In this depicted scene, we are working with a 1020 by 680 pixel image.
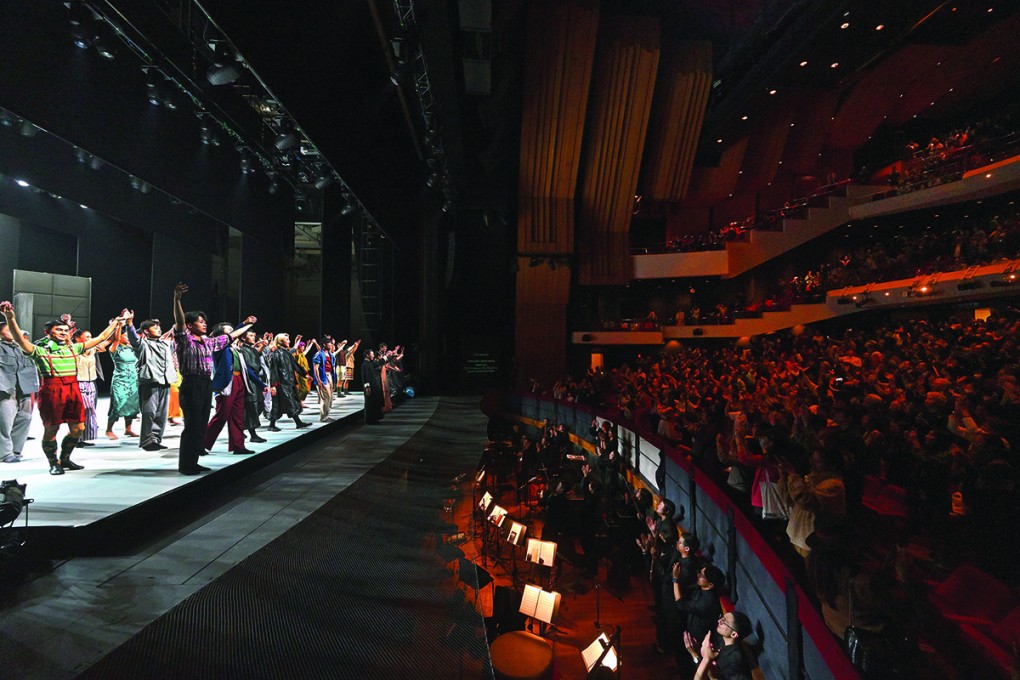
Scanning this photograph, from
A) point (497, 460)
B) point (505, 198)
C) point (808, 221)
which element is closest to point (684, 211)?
point (808, 221)

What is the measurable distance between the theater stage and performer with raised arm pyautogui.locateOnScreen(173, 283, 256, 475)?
0.23 m

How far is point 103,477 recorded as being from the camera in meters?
4.97

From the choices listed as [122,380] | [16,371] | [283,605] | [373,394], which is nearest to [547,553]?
[283,605]

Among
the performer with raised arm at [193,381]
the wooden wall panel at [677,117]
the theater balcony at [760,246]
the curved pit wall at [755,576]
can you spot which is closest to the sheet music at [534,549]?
the curved pit wall at [755,576]

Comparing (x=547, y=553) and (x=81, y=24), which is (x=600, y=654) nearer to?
(x=547, y=553)

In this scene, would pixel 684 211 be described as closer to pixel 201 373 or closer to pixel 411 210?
pixel 411 210

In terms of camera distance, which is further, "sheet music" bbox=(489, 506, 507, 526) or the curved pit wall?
"sheet music" bbox=(489, 506, 507, 526)

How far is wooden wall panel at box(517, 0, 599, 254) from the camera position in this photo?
50.5 feet

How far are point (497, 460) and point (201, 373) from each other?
5.80 meters

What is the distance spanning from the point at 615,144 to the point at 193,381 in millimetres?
16828

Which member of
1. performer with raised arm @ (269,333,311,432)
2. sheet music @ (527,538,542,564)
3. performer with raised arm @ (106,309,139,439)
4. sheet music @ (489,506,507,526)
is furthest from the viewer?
performer with raised arm @ (269,333,311,432)

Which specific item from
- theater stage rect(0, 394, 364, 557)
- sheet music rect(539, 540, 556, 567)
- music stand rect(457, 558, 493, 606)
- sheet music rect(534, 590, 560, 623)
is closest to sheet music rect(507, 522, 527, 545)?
sheet music rect(539, 540, 556, 567)

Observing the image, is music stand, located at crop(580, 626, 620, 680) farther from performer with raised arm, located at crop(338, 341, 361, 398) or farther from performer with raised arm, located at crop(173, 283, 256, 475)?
performer with raised arm, located at crop(338, 341, 361, 398)

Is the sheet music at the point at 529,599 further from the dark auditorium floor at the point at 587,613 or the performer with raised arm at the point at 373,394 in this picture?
the performer with raised arm at the point at 373,394
